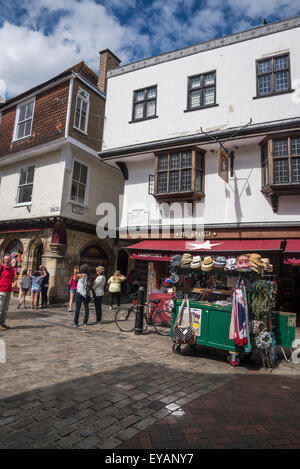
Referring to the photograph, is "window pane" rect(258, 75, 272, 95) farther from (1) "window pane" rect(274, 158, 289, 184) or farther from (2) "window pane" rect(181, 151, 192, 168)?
(2) "window pane" rect(181, 151, 192, 168)

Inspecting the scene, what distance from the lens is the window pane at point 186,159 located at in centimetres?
1169

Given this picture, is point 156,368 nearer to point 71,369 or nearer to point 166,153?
point 71,369

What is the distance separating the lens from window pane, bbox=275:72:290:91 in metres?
10.3

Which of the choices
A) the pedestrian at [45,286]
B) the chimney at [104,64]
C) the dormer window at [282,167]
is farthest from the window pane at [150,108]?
the pedestrian at [45,286]

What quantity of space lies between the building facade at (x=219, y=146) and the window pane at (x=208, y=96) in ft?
0.14

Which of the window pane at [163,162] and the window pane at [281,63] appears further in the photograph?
the window pane at [163,162]

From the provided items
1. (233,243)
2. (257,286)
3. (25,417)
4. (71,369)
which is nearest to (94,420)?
(25,417)

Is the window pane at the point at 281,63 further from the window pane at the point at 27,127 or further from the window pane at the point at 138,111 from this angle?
the window pane at the point at 27,127

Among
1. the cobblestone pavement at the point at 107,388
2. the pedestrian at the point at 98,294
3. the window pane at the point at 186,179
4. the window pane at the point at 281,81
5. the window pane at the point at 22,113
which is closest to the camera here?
the cobblestone pavement at the point at 107,388

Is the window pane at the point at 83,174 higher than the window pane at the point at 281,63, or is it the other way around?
the window pane at the point at 281,63

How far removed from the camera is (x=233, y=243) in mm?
10258

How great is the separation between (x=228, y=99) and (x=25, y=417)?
11.8 metres

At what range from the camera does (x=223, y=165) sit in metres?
10.3

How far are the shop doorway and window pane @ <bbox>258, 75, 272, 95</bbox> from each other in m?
11.1
